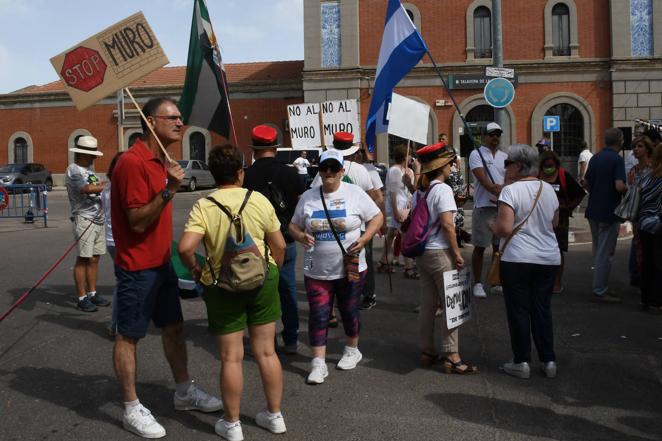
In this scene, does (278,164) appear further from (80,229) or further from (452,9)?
(452,9)

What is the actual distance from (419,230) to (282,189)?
3.91 feet

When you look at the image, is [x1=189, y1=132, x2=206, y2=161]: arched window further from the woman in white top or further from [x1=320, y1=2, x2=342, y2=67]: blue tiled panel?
the woman in white top

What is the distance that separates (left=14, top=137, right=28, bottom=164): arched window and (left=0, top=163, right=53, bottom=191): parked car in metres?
3.02

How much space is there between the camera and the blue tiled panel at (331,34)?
27797 millimetres

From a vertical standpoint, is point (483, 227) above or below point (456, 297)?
above

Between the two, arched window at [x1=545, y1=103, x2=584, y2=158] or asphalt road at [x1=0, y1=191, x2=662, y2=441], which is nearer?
asphalt road at [x1=0, y1=191, x2=662, y2=441]

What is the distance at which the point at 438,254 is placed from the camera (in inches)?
200

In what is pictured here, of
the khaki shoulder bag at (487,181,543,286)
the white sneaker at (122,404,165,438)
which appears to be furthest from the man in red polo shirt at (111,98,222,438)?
the khaki shoulder bag at (487,181,543,286)

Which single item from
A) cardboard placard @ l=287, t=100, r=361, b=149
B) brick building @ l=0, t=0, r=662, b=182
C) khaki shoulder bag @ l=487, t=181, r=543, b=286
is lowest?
khaki shoulder bag @ l=487, t=181, r=543, b=286

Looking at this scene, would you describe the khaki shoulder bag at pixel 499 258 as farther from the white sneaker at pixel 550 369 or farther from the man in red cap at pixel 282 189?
the man in red cap at pixel 282 189

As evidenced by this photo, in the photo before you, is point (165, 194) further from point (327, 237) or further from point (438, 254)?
point (438, 254)

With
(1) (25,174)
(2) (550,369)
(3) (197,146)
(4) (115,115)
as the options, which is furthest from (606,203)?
(4) (115,115)

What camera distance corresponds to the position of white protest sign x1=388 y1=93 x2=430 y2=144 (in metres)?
8.34

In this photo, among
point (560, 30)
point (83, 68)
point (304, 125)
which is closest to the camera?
point (83, 68)
